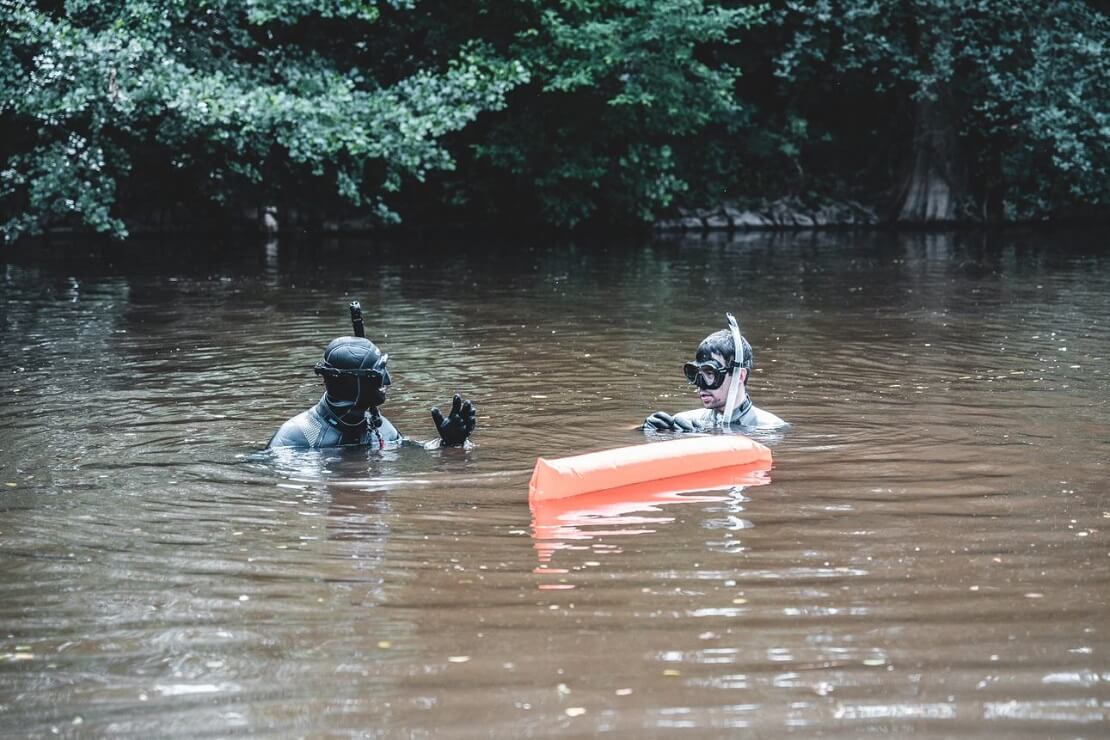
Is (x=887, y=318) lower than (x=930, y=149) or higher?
lower

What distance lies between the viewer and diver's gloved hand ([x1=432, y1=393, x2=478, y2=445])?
831cm

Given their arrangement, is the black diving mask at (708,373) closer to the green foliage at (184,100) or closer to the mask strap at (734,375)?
the mask strap at (734,375)

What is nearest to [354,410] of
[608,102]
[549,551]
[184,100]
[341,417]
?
[341,417]

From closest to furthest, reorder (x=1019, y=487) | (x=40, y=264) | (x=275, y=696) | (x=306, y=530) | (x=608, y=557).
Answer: (x=275, y=696), (x=608, y=557), (x=306, y=530), (x=1019, y=487), (x=40, y=264)

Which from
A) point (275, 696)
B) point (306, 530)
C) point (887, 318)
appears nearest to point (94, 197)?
point (887, 318)

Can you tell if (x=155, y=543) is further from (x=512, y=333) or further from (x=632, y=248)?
(x=632, y=248)

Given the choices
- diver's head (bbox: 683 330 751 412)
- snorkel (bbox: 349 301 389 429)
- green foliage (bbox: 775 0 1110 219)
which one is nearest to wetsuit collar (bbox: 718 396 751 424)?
diver's head (bbox: 683 330 751 412)

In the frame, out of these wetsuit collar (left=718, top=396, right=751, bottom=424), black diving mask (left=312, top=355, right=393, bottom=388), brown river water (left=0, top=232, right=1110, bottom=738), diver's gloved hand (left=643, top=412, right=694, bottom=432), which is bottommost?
brown river water (left=0, top=232, right=1110, bottom=738)

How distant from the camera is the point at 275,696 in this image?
4594 millimetres

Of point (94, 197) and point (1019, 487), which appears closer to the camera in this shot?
point (1019, 487)

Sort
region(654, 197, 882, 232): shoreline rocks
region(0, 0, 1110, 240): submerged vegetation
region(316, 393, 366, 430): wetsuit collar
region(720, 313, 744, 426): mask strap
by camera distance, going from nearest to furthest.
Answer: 1. region(316, 393, 366, 430): wetsuit collar
2. region(720, 313, 744, 426): mask strap
3. region(0, 0, 1110, 240): submerged vegetation
4. region(654, 197, 882, 232): shoreline rocks

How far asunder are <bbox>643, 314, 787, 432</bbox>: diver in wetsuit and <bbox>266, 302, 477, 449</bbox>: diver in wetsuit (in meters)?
1.45

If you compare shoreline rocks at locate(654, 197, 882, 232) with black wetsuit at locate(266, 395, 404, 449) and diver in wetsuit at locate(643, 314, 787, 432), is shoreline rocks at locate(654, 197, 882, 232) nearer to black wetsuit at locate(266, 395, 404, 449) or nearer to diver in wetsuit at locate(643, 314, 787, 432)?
diver in wetsuit at locate(643, 314, 787, 432)

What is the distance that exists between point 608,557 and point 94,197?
16.9 metres
